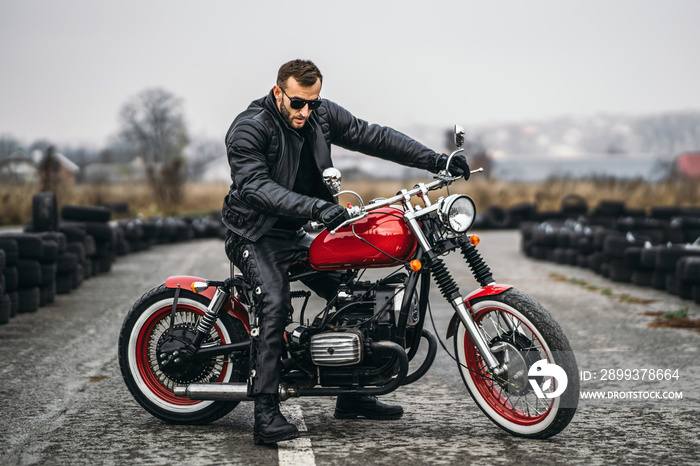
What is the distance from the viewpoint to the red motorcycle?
4758mm

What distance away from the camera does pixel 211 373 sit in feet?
17.6

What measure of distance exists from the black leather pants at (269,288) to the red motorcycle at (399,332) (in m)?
0.11

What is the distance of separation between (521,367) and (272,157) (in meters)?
1.86

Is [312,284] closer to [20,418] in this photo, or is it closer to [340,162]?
[20,418]

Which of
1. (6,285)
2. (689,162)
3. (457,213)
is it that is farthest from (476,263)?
(689,162)

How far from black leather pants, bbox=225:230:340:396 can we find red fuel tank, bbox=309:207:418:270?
250mm

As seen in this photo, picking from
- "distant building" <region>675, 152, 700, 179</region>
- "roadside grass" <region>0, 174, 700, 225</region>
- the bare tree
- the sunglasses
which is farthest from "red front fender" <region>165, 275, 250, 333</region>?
"distant building" <region>675, 152, 700, 179</region>

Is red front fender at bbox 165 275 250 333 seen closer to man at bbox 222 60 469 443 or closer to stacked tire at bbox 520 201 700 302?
man at bbox 222 60 469 443

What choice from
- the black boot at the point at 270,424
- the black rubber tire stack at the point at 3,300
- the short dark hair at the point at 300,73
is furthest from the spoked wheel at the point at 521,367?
the black rubber tire stack at the point at 3,300

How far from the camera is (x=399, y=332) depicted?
16.0ft

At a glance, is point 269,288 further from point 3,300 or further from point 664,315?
point 664,315

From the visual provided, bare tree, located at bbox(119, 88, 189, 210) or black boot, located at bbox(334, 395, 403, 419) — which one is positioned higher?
bare tree, located at bbox(119, 88, 189, 210)

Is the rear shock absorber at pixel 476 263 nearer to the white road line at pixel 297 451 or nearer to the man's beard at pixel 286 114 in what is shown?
the man's beard at pixel 286 114

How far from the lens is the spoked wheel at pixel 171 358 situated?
5.29m
